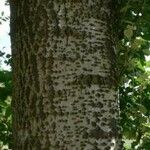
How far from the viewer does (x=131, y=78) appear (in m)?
2.59

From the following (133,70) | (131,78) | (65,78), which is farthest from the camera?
(131,78)

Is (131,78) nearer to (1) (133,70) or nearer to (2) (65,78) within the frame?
(1) (133,70)

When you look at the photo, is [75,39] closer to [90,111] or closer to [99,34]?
[99,34]

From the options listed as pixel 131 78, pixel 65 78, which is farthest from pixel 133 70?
pixel 65 78

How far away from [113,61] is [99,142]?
0.33 m

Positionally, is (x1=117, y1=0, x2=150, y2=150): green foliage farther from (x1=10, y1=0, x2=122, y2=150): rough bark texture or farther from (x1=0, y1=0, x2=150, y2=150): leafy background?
(x1=10, y1=0, x2=122, y2=150): rough bark texture

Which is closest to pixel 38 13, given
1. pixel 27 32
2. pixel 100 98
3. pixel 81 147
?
pixel 27 32

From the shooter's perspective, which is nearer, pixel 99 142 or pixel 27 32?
pixel 99 142

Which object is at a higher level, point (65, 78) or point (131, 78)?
point (65, 78)

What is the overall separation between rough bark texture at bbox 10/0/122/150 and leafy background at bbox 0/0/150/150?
18cm

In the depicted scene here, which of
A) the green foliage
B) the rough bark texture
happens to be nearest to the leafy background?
the green foliage

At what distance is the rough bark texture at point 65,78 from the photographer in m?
1.42

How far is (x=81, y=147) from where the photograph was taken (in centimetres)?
139

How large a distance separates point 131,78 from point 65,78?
1.21m
